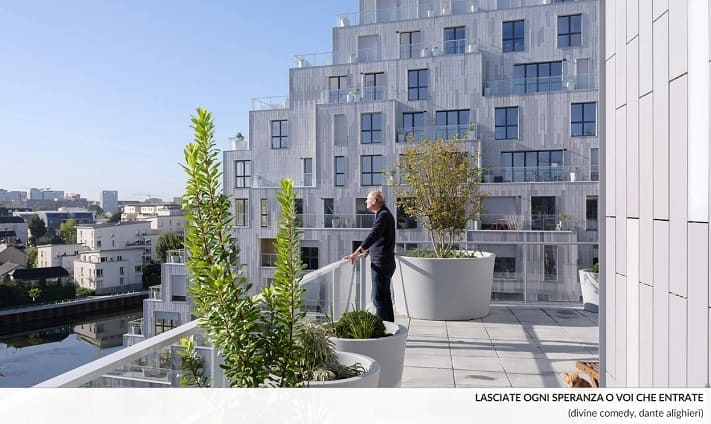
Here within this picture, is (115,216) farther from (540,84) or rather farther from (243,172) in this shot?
(540,84)

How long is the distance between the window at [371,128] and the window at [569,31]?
33.7ft

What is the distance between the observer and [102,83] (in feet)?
250

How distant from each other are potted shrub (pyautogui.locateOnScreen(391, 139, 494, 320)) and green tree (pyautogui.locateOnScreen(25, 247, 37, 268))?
4794 cm

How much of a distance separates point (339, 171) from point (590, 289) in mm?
24167

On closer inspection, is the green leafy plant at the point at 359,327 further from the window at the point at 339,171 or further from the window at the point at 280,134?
the window at the point at 280,134

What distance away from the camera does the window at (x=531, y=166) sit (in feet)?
88.9

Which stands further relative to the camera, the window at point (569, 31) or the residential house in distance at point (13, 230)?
the residential house in distance at point (13, 230)

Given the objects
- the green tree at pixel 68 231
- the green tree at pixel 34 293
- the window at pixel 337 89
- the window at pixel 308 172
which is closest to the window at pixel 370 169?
the window at pixel 308 172

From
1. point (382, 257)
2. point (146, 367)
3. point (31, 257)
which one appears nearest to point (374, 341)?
point (146, 367)

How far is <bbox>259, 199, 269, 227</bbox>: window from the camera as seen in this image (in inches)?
1292
